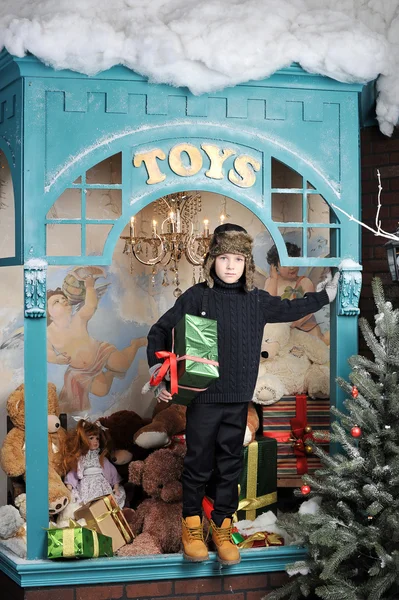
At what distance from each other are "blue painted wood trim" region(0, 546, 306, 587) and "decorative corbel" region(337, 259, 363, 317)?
142 cm

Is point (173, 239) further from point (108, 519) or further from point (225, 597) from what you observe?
point (225, 597)

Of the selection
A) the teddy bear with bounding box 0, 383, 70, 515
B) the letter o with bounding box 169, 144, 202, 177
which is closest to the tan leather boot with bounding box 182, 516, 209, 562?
the teddy bear with bounding box 0, 383, 70, 515

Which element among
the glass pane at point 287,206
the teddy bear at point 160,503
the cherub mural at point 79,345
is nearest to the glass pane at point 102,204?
the cherub mural at point 79,345

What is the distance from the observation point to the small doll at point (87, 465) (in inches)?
237

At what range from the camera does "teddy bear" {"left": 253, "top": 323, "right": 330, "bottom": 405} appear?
6234mm

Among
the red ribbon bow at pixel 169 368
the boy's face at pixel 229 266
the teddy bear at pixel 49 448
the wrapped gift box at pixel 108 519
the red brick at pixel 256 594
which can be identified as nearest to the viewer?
the red ribbon bow at pixel 169 368

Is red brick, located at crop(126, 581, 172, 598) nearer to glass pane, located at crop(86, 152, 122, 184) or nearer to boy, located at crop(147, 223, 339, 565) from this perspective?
boy, located at crop(147, 223, 339, 565)

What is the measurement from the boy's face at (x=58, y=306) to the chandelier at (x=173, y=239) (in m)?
0.56

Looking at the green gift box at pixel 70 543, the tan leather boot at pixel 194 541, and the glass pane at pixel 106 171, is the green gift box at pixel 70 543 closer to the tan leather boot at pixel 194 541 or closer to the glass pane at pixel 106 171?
the tan leather boot at pixel 194 541

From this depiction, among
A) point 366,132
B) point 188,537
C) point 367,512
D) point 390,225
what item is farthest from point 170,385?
point 366,132

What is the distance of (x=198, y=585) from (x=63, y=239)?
2.79 meters

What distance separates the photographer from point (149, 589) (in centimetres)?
518

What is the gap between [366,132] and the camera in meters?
6.35

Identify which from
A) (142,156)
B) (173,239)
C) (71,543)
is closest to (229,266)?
(142,156)
